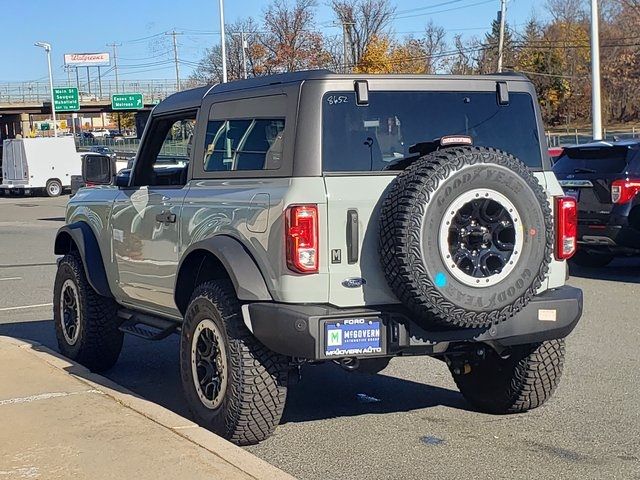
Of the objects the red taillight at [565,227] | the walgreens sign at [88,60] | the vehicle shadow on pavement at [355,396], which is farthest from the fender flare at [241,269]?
the walgreens sign at [88,60]

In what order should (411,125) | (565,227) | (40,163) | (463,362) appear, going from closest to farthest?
(411,125)
(565,227)
(463,362)
(40,163)

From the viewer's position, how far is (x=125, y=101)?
72.8 meters

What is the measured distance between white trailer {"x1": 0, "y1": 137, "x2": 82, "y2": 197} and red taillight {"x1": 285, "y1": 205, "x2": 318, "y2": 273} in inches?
1423

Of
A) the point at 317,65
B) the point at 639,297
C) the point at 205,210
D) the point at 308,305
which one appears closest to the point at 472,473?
the point at 308,305

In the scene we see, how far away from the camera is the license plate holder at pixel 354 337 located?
507 cm

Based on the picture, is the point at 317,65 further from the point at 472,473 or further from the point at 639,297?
the point at 472,473

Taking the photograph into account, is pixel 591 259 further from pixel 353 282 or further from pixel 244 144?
pixel 353 282

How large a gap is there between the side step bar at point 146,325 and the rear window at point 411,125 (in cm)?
206

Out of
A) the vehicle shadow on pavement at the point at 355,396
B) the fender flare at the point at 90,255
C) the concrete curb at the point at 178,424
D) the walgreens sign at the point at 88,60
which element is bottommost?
the vehicle shadow on pavement at the point at 355,396

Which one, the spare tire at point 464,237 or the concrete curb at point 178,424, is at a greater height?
the spare tire at point 464,237

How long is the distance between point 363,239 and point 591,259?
9441 millimetres

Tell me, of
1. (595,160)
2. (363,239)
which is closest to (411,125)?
(363,239)

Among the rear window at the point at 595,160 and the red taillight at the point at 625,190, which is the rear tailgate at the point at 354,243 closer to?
the red taillight at the point at 625,190

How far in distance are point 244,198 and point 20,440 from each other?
6.13ft
